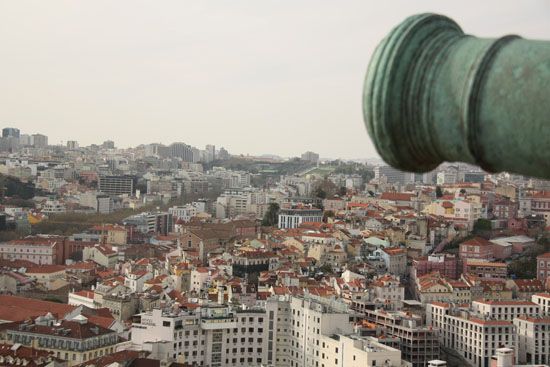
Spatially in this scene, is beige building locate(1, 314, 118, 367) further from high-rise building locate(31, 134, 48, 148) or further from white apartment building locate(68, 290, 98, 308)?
high-rise building locate(31, 134, 48, 148)

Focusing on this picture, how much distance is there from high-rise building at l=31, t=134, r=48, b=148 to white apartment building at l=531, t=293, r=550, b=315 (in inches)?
2502

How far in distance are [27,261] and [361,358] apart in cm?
1522

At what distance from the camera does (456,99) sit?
1.33 metres

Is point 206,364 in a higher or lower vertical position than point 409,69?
lower

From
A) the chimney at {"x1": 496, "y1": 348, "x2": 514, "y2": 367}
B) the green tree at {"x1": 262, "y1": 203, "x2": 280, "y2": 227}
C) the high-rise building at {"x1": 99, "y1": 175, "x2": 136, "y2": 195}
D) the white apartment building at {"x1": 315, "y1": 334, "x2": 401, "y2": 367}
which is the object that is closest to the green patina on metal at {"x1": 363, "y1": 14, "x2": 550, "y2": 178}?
the white apartment building at {"x1": 315, "y1": 334, "x2": 401, "y2": 367}

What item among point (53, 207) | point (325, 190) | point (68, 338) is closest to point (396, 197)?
point (325, 190)

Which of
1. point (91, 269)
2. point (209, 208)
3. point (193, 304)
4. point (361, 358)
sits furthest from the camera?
point (209, 208)

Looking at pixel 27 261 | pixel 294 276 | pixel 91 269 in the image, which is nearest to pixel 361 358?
pixel 294 276

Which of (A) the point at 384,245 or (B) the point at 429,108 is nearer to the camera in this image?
(B) the point at 429,108

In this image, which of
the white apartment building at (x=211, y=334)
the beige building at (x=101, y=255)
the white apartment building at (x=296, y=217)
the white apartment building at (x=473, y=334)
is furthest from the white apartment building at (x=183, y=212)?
the white apartment building at (x=211, y=334)

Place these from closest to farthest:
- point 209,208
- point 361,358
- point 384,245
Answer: point 361,358 → point 384,245 → point 209,208

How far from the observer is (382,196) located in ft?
134

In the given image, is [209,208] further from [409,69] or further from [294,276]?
[409,69]

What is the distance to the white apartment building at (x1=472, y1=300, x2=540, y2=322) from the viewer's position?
21156 mm
